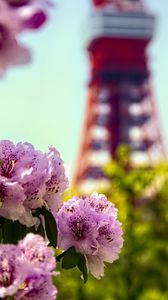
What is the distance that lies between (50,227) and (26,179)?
0.80 ft

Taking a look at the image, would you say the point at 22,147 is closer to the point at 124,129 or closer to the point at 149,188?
the point at 149,188

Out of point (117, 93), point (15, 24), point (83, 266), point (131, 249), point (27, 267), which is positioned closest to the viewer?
point (15, 24)

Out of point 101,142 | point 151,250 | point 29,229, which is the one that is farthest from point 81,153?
point 29,229

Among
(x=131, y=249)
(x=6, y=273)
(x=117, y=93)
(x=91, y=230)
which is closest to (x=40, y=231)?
(x=91, y=230)

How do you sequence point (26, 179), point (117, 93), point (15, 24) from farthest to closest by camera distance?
point (117, 93) < point (26, 179) < point (15, 24)

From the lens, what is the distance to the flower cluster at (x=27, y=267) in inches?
72.8

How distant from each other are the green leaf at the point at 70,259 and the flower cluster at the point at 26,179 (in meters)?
0.19

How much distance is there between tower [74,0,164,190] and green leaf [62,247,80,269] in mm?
42014

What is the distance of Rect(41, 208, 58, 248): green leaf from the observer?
2.38 metres

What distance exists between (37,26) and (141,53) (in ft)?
164

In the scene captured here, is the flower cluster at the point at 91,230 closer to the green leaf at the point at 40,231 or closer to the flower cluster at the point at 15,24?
the green leaf at the point at 40,231

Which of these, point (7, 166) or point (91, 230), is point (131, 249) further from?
point (7, 166)

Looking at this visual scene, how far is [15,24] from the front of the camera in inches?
59.5

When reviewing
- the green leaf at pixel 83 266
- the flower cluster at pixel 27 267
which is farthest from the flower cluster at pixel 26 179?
the flower cluster at pixel 27 267
